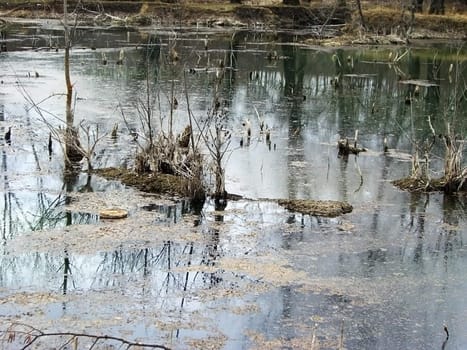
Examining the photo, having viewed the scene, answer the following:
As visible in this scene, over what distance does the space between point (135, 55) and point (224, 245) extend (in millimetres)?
16869

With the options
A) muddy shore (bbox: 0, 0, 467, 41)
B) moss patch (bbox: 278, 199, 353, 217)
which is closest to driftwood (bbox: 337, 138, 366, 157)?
moss patch (bbox: 278, 199, 353, 217)

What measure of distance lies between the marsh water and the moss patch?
0.44ft

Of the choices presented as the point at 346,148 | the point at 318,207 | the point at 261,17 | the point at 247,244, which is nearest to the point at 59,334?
the point at 247,244

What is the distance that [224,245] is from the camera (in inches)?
295

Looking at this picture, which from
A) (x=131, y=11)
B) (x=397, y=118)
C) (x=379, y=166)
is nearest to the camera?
(x=379, y=166)

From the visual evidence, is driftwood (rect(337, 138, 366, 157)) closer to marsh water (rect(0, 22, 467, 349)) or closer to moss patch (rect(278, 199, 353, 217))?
marsh water (rect(0, 22, 467, 349))

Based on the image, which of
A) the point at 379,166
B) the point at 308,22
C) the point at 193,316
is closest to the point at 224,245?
the point at 193,316

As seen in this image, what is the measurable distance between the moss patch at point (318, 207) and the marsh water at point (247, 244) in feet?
0.44

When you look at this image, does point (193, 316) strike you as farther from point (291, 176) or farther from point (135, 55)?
point (135, 55)

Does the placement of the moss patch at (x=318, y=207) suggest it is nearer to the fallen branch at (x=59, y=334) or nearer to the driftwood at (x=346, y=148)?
the driftwood at (x=346, y=148)

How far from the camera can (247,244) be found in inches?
297

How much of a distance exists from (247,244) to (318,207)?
1.51m

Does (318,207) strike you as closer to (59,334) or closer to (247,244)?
(247,244)

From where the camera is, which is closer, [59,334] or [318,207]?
[59,334]
